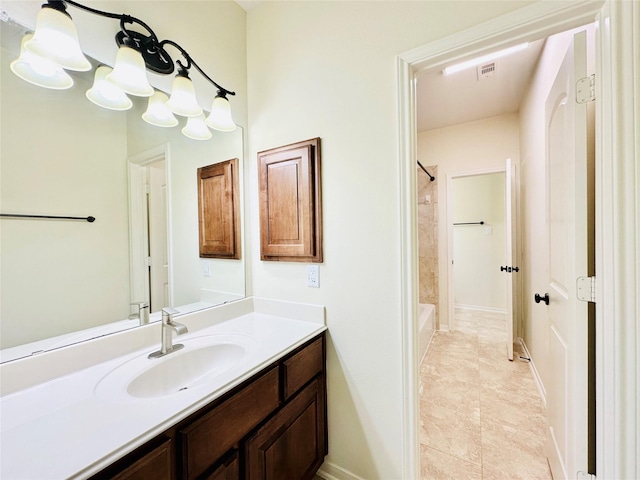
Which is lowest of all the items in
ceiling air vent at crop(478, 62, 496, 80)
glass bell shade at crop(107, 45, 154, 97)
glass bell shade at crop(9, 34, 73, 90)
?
glass bell shade at crop(9, 34, 73, 90)

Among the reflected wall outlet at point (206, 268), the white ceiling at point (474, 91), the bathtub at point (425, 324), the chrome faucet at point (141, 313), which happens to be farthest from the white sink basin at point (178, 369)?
the white ceiling at point (474, 91)

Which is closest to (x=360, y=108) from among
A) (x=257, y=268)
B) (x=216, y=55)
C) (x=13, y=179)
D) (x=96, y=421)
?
(x=216, y=55)

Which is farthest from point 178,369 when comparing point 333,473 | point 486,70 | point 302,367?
point 486,70

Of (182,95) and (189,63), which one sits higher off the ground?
(189,63)

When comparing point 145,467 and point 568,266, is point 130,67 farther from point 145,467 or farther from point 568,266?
point 568,266

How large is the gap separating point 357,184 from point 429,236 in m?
2.54

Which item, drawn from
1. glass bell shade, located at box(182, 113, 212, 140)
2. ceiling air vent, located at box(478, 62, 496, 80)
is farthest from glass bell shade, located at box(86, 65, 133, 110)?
ceiling air vent, located at box(478, 62, 496, 80)

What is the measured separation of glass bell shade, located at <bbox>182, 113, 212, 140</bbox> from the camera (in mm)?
1401

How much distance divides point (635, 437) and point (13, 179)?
2.23 metres

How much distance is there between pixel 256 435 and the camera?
0.96 metres

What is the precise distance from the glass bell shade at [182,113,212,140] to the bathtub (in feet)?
7.77

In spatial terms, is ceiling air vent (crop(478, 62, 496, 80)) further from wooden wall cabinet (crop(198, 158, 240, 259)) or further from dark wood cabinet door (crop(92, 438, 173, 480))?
dark wood cabinet door (crop(92, 438, 173, 480))

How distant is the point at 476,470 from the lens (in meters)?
1.44

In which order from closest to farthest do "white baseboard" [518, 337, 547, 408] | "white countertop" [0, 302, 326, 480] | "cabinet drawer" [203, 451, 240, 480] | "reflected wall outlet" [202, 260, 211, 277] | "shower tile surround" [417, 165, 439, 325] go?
"white countertop" [0, 302, 326, 480], "cabinet drawer" [203, 451, 240, 480], "reflected wall outlet" [202, 260, 211, 277], "white baseboard" [518, 337, 547, 408], "shower tile surround" [417, 165, 439, 325]
